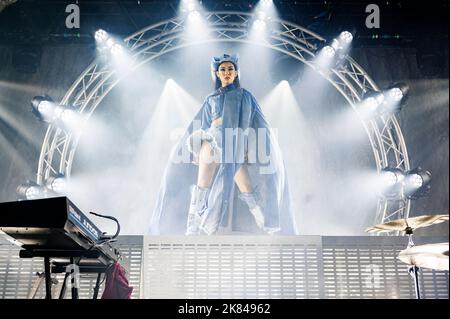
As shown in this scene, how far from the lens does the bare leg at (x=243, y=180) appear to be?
551 centimetres

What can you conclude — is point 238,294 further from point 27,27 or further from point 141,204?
point 27,27

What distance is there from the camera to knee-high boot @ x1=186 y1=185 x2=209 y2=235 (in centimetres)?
535

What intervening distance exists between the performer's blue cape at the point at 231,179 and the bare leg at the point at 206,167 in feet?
0.26

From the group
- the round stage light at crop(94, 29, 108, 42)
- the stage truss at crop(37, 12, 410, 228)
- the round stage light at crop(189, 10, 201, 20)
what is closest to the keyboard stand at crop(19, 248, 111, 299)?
the stage truss at crop(37, 12, 410, 228)

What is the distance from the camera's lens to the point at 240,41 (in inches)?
251

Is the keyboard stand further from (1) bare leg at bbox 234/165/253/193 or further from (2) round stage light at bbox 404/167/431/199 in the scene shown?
(2) round stage light at bbox 404/167/431/199

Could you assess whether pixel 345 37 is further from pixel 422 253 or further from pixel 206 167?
pixel 422 253

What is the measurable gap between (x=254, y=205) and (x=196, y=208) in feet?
2.09

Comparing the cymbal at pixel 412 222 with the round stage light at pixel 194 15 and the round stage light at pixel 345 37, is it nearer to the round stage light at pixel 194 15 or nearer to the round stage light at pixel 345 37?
the round stage light at pixel 345 37

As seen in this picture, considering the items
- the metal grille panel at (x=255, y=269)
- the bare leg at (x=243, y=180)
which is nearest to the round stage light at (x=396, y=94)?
the bare leg at (x=243, y=180)

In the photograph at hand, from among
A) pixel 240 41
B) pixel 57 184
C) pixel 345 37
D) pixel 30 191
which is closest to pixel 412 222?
pixel 345 37

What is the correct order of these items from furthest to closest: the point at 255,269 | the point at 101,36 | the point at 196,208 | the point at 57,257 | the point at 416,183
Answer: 1. the point at 101,36
2. the point at 416,183
3. the point at 196,208
4. the point at 255,269
5. the point at 57,257

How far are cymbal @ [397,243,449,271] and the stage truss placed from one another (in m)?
2.57

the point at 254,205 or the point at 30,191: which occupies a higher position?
the point at 30,191
